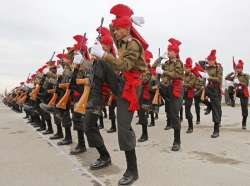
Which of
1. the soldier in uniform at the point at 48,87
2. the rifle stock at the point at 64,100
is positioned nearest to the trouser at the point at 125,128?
the rifle stock at the point at 64,100

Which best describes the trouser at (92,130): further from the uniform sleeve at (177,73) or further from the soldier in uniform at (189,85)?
the soldier in uniform at (189,85)

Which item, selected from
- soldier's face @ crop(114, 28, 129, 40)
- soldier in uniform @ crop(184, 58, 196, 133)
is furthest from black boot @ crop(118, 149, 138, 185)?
soldier in uniform @ crop(184, 58, 196, 133)

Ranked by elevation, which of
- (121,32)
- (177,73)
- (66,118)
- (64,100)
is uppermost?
(121,32)

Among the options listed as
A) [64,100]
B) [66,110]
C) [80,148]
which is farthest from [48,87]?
[80,148]

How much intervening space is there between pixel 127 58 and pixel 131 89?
1.26 ft

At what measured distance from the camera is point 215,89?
8.59m

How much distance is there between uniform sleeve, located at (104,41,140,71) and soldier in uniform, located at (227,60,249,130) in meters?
6.42

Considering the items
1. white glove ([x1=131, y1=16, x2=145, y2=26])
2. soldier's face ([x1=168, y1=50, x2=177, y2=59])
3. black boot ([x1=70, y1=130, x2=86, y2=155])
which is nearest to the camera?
white glove ([x1=131, y1=16, x2=145, y2=26])

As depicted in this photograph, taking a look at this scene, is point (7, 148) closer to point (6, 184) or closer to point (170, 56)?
point (6, 184)

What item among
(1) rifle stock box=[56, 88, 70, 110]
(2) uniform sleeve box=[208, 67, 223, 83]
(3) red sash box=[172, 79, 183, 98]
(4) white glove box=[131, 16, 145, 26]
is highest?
(4) white glove box=[131, 16, 145, 26]

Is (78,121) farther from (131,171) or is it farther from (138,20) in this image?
(138,20)

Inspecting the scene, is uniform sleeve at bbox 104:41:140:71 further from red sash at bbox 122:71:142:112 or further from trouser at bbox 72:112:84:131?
trouser at bbox 72:112:84:131

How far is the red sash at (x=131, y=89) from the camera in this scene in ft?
15.3

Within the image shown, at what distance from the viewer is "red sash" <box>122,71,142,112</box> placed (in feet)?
15.3
